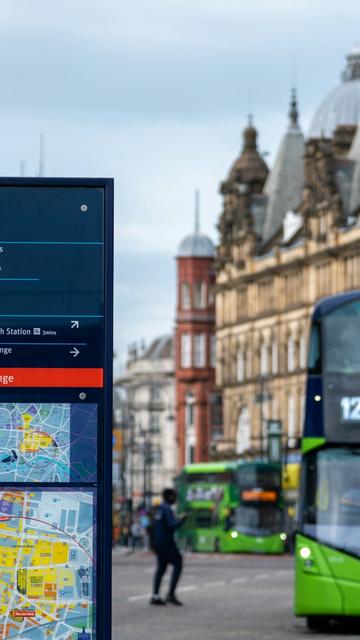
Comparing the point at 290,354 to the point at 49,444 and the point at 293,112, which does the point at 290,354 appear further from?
the point at 49,444

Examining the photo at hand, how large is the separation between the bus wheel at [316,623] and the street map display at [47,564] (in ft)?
46.3

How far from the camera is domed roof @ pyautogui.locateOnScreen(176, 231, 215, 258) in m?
162

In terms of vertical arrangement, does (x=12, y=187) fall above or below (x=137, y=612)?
above

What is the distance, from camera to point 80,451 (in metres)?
11.2

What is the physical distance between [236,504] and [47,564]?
64372 millimetres

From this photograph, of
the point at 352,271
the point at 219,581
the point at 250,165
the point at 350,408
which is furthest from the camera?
the point at 250,165

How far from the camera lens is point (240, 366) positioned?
140 metres

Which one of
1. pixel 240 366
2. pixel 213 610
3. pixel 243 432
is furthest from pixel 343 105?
pixel 213 610

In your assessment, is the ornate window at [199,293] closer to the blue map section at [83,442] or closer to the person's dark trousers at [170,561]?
the person's dark trousers at [170,561]

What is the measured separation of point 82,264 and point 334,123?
12845 cm

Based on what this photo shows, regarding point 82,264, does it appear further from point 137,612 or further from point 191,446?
point 191,446

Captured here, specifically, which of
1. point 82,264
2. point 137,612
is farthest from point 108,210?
point 137,612

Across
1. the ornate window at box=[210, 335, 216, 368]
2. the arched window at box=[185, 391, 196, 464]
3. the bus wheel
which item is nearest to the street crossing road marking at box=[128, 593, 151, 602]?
the bus wheel

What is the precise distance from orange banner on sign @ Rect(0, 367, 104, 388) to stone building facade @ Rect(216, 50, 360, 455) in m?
106
